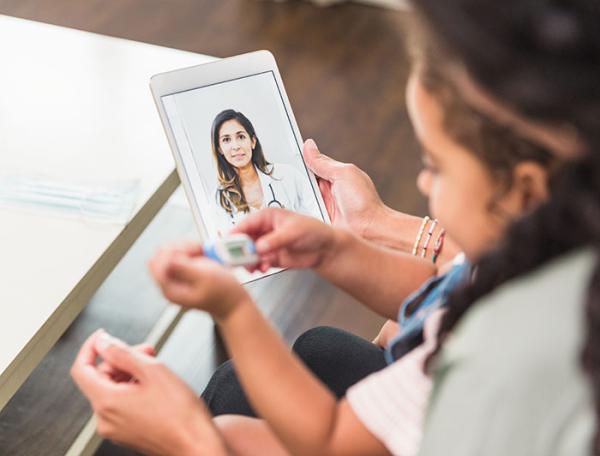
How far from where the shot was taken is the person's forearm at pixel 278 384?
0.77 meters

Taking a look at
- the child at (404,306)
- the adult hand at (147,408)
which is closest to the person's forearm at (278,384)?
the child at (404,306)

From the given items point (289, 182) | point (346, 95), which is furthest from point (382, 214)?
point (346, 95)

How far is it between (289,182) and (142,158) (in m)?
0.30

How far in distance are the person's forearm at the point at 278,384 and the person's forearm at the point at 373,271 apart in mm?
234

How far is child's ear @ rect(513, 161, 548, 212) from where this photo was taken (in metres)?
0.66

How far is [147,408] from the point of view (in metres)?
0.90

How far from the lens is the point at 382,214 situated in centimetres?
129

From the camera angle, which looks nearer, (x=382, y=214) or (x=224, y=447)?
(x=224, y=447)

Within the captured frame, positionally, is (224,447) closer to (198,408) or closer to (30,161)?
(198,408)

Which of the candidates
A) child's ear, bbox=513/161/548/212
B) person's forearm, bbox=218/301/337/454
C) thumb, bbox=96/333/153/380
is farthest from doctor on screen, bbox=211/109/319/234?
child's ear, bbox=513/161/548/212

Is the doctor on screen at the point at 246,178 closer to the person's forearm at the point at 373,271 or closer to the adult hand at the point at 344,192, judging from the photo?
the adult hand at the point at 344,192

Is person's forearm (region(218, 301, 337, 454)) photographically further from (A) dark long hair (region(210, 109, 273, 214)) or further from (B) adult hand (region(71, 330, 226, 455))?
(A) dark long hair (region(210, 109, 273, 214))

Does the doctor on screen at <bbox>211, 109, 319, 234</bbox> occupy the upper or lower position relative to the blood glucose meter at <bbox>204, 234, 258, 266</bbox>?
upper

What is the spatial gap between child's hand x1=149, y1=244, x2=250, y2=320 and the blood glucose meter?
4cm
